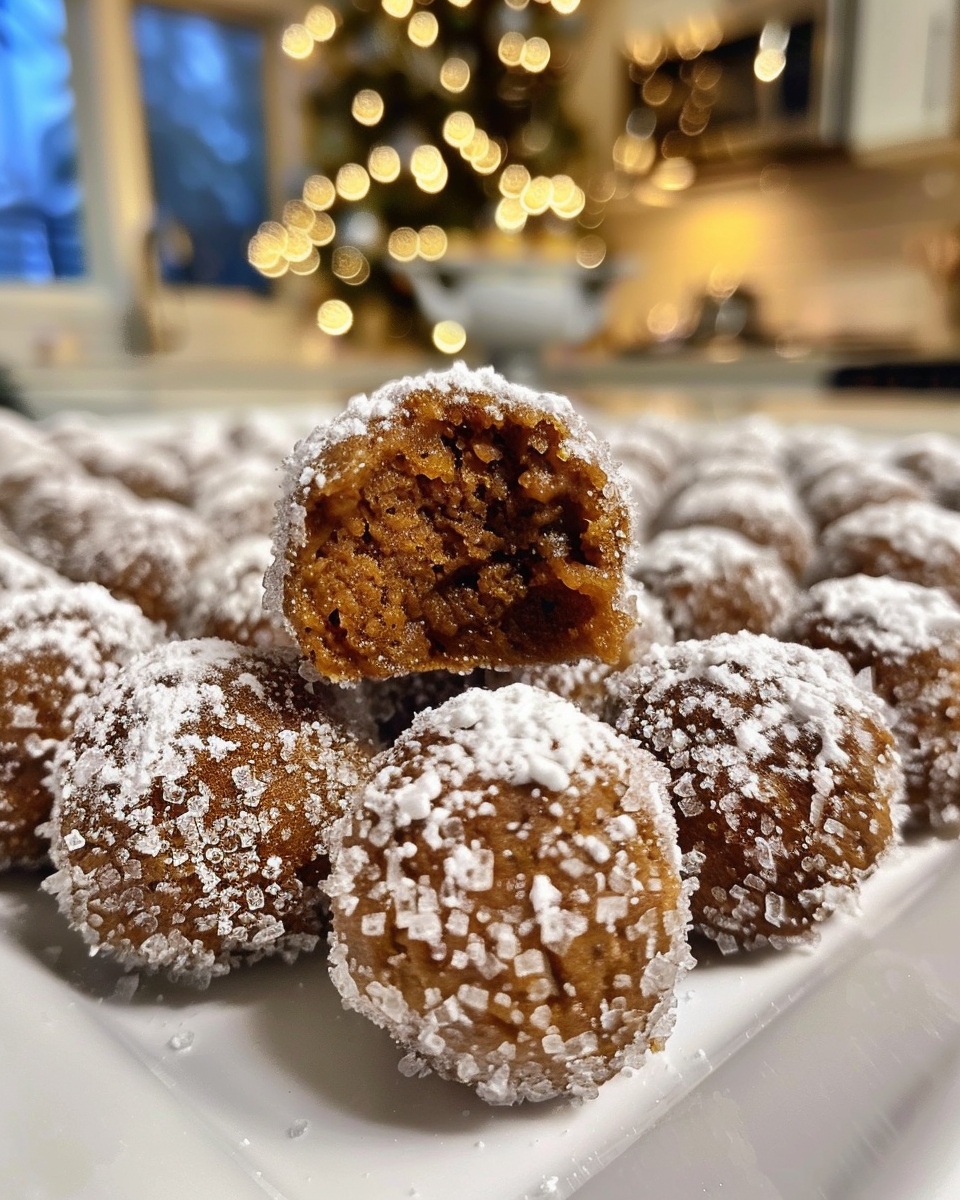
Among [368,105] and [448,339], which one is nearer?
[368,105]

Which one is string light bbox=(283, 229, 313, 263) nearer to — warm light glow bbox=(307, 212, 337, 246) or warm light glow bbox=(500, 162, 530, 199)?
warm light glow bbox=(307, 212, 337, 246)

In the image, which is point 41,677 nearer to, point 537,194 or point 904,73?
point 904,73

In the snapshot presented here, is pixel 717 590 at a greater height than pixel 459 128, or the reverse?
pixel 459 128

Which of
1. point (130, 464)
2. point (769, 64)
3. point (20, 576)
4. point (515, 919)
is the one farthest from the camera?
point (769, 64)

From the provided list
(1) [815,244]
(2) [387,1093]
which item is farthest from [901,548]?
(1) [815,244]

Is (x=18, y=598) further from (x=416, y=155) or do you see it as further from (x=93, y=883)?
(x=416, y=155)

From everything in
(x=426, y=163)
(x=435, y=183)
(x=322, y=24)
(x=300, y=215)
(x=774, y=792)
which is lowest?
(x=774, y=792)

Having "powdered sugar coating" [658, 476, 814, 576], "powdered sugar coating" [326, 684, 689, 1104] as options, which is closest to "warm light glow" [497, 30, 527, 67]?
"powdered sugar coating" [658, 476, 814, 576]

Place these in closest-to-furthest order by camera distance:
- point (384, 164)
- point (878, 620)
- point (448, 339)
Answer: point (878, 620) < point (384, 164) < point (448, 339)
